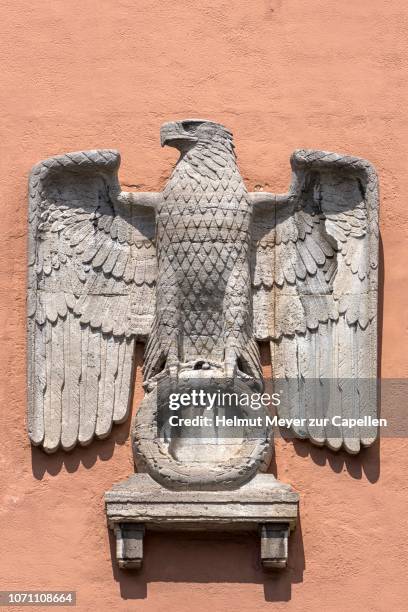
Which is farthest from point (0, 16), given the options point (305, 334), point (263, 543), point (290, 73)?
point (263, 543)

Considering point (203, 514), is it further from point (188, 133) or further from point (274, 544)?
point (188, 133)

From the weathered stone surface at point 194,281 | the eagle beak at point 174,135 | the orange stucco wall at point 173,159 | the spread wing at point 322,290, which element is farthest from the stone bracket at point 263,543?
the eagle beak at point 174,135

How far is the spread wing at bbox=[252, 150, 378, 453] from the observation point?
993 centimetres

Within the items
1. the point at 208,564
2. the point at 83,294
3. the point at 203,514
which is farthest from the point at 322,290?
the point at 208,564

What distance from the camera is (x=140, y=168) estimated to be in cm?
1032

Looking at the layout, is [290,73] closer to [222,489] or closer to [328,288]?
[328,288]

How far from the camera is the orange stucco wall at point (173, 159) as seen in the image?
9758mm

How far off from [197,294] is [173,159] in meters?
0.73

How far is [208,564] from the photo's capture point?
32.0 feet

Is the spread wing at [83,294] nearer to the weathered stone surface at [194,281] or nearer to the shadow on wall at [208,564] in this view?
the weathered stone surface at [194,281]

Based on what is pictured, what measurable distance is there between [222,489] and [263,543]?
0.28m

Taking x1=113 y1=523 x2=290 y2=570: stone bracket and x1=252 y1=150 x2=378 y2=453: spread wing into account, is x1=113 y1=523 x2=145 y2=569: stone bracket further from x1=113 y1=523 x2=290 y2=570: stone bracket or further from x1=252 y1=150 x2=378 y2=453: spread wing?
x1=252 y1=150 x2=378 y2=453: spread wing

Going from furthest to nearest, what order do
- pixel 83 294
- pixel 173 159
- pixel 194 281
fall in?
pixel 173 159, pixel 83 294, pixel 194 281

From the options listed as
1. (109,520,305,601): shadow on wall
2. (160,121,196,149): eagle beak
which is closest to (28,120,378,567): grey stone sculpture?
(160,121,196,149): eagle beak
